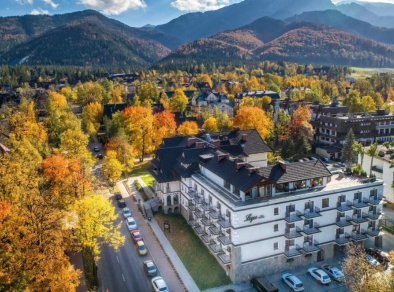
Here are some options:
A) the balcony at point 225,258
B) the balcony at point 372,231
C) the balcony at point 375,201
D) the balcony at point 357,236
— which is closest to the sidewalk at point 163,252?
the balcony at point 225,258

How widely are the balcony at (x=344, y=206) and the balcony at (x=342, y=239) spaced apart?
391 cm

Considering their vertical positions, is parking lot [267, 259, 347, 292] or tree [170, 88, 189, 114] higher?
tree [170, 88, 189, 114]

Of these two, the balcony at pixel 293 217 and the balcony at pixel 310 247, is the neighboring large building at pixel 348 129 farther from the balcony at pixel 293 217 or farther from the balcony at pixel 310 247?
the balcony at pixel 293 217

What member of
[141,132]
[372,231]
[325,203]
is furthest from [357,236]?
[141,132]

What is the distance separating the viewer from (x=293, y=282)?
1598 inches

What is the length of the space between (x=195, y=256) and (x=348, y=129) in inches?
2608

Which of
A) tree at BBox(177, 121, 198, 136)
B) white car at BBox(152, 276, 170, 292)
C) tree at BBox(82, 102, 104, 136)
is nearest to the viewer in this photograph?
white car at BBox(152, 276, 170, 292)

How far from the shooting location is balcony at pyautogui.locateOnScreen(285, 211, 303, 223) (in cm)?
4259

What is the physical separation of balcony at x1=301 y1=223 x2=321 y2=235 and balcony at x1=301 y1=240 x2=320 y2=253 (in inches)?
78.3

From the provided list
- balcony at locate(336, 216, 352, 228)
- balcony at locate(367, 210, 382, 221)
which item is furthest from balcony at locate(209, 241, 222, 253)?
balcony at locate(367, 210, 382, 221)

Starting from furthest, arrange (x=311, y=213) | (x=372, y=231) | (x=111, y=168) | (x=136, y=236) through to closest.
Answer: (x=111, y=168) → (x=136, y=236) → (x=372, y=231) → (x=311, y=213)

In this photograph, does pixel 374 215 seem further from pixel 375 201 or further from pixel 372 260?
pixel 372 260

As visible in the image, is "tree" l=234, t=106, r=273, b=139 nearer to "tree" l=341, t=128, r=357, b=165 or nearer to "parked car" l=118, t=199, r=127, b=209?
"tree" l=341, t=128, r=357, b=165

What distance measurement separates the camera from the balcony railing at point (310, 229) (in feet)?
142
